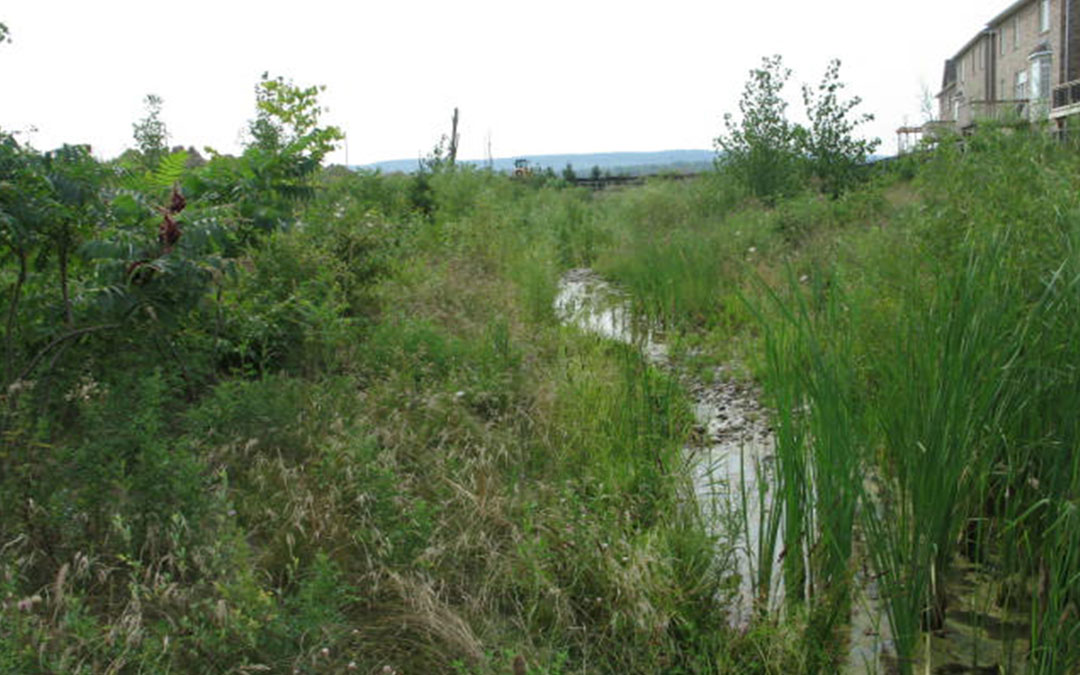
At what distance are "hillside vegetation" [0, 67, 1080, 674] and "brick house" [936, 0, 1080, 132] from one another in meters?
17.0

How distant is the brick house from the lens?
954 inches

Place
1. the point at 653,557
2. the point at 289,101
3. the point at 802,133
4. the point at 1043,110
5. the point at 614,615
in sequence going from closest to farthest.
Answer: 1. the point at 614,615
2. the point at 653,557
3. the point at 289,101
4. the point at 1043,110
5. the point at 802,133

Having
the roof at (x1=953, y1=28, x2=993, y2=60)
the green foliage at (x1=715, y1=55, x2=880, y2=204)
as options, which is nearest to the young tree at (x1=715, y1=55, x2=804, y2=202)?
the green foliage at (x1=715, y1=55, x2=880, y2=204)

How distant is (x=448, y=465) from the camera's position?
11.5 feet

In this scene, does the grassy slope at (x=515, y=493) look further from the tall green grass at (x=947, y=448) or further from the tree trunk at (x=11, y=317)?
the tree trunk at (x=11, y=317)

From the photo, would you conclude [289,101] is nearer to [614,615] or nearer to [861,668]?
[614,615]

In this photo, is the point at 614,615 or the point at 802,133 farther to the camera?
the point at 802,133

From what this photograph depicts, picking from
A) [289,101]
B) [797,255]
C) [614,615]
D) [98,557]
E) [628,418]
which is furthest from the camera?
[797,255]

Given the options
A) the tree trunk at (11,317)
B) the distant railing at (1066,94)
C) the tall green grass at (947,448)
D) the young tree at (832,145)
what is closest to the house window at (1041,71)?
the distant railing at (1066,94)

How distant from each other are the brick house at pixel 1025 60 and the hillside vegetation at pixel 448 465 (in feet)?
55.8

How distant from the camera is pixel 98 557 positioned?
2.44 meters

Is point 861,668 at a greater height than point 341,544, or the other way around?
point 341,544

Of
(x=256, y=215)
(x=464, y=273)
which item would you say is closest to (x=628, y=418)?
(x=256, y=215)

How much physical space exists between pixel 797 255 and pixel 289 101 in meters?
5.41
